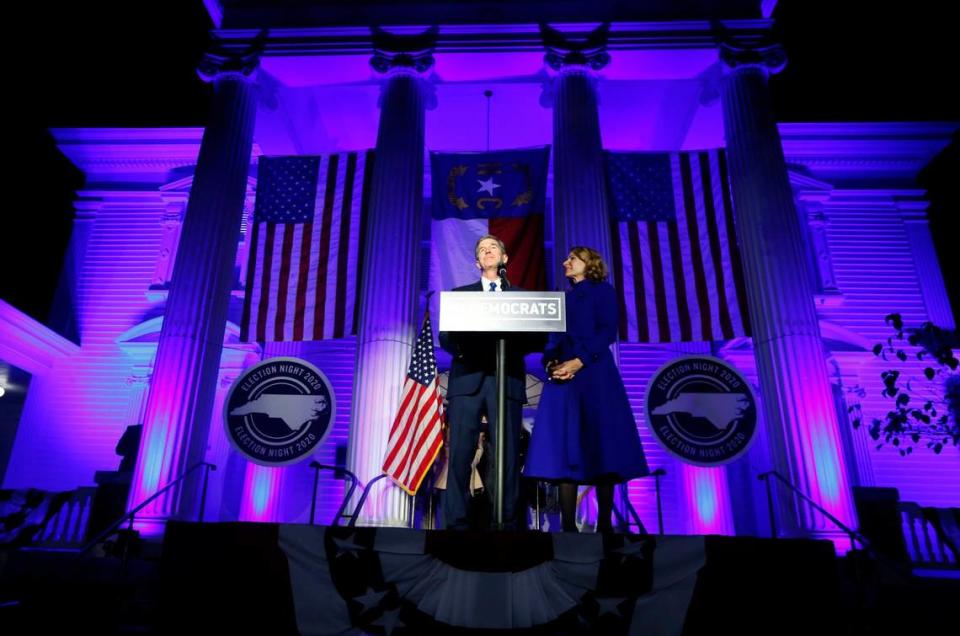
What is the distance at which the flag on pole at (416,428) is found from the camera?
808 cm

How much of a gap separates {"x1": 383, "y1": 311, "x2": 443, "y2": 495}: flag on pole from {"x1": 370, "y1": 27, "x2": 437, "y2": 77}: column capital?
5.78 metres

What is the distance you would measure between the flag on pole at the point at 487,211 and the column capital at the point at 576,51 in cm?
194

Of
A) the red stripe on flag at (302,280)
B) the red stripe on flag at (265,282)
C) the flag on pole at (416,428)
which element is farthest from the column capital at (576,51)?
the flag on pole at (416,428)

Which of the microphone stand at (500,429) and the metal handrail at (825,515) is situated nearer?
the microphone stand at (500,429)

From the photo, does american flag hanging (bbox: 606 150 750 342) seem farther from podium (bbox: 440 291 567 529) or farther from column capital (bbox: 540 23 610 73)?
podium (bbox: 440 291 567 529)

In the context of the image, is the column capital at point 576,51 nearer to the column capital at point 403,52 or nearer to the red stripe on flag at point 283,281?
the column capital at point 403,52

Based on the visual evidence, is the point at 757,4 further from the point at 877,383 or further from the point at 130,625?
the point at 130,625

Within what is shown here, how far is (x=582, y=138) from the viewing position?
10.9 meters

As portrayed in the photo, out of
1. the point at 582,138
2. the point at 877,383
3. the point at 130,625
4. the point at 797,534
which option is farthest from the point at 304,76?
→ the point at 877,383

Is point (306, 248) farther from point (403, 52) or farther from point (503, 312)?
point (503, 312)

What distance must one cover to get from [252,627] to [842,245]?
1512 centimetres

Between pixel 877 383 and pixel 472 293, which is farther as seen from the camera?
pixel 877 383

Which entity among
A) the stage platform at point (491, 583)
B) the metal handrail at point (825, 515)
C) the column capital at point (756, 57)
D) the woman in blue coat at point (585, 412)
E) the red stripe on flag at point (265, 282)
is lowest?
the stage platform at point (491, 583)

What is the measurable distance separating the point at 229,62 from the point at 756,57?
9.24 m
